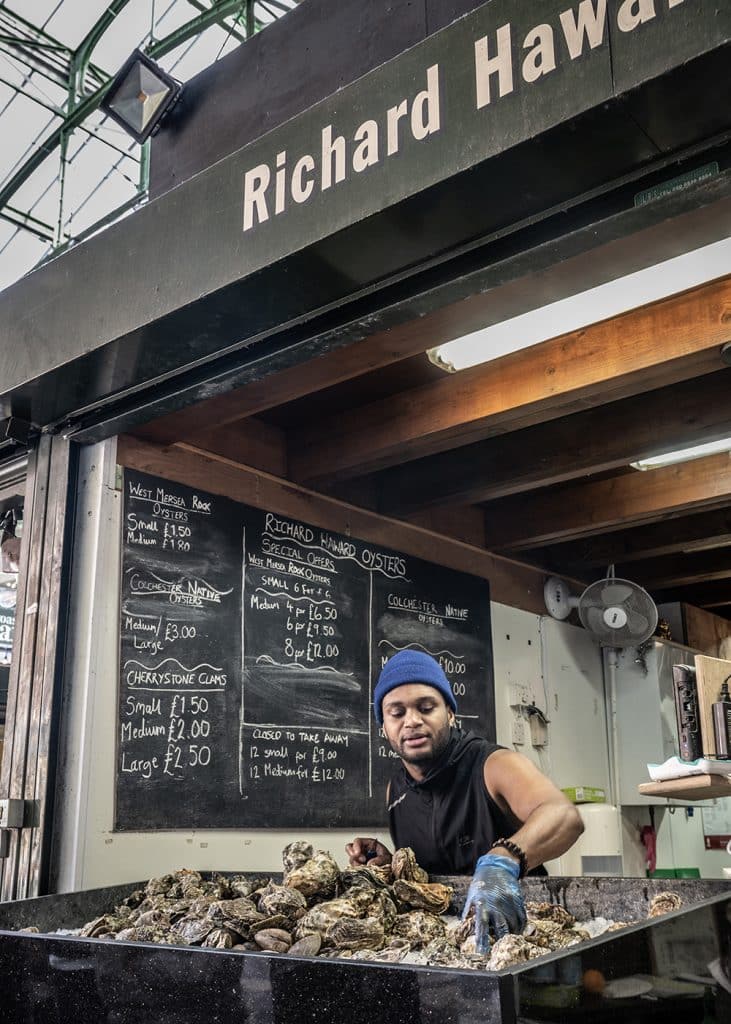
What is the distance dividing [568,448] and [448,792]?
1.49 meters

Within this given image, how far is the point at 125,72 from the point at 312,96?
2.54 ft

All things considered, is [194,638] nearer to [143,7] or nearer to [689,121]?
[689,121]

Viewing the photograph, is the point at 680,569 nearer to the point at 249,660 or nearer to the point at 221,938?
the point at 249,660

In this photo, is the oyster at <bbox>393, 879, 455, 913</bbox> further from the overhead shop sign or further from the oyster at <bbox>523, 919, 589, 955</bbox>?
the overhead shop sign

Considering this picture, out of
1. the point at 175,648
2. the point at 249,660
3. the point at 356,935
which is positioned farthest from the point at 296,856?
the point at 249,660

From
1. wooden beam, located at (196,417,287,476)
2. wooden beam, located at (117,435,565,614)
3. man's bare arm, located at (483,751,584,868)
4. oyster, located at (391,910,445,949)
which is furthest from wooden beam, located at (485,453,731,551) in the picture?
oyster, located at (391,910,445,949)

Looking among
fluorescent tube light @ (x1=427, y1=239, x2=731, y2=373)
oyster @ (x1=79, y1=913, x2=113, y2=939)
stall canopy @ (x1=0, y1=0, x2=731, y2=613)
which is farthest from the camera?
fluorescent tube light @ (x1=427, y1=239, x2=731, y2=373)

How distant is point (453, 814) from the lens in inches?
126

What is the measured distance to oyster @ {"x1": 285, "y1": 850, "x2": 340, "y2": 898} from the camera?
2.12m

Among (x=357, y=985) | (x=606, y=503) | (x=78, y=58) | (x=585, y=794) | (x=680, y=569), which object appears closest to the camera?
(x=357, y=985)

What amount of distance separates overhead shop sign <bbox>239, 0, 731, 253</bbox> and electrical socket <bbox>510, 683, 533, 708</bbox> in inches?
129

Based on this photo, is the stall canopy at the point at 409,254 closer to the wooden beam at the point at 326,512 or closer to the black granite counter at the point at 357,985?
the wooden beam at the point at 326,512

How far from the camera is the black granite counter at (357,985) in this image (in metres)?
1.07

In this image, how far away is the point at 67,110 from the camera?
9047 millimetres
